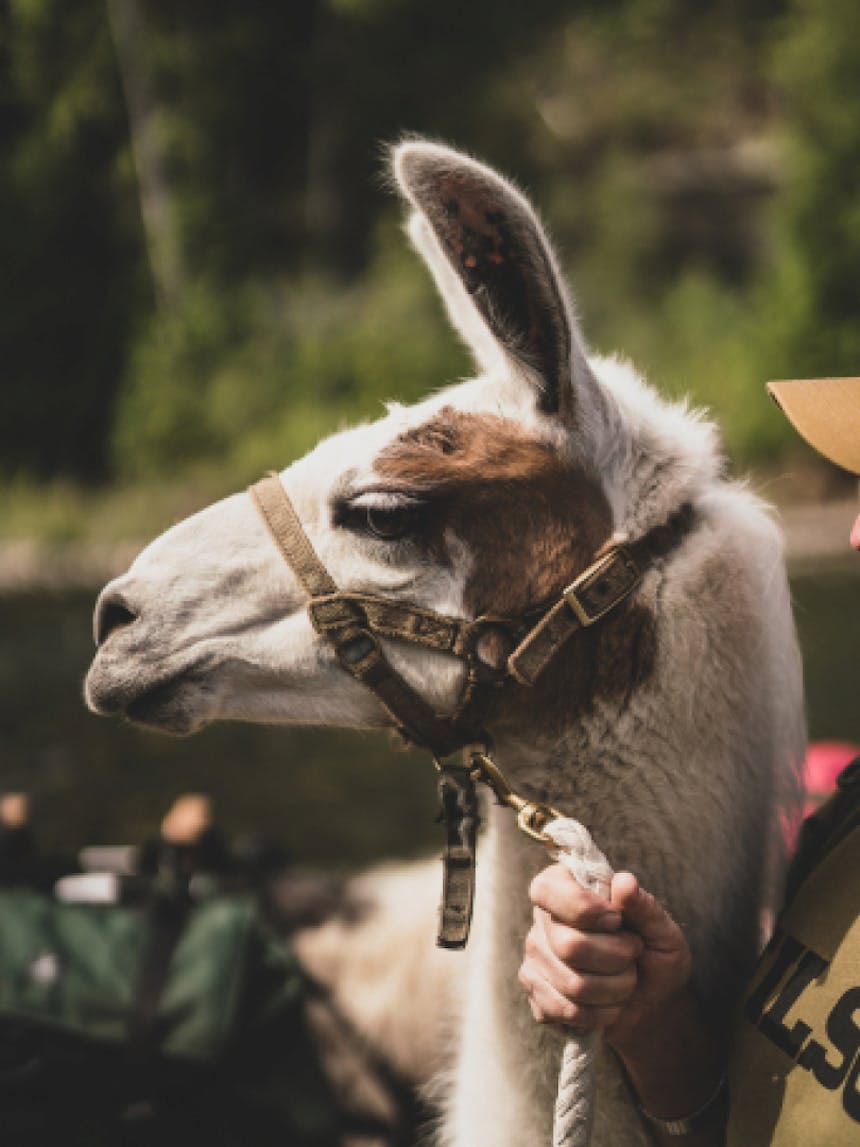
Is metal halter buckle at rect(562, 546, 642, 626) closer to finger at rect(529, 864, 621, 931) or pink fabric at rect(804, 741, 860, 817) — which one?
finger at rect(529, 864, 621, 931)

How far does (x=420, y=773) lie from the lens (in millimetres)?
9266

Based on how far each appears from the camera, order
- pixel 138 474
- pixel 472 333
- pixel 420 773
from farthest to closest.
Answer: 1. pixel 138 474
2. pixel 420 773
3. pixel 472 333

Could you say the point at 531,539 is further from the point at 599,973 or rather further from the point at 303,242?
Result: the point at 303,242

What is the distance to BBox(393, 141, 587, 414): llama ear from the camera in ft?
5.22

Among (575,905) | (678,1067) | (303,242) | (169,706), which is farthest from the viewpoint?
(303,242)

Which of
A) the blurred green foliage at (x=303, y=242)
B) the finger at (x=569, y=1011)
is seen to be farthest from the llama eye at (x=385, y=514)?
the blurred green foliage at (x=303, y=242)

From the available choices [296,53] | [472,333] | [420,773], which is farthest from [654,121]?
[472,333]

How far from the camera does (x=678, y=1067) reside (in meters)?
1.54

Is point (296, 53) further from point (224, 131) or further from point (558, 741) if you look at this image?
point (558, 741)

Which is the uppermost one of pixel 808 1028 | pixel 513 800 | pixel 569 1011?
pixel 513 800

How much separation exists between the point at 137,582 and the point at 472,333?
0.66m

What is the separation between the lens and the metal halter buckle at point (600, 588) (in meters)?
1.62

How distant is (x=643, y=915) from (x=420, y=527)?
0.60 meters

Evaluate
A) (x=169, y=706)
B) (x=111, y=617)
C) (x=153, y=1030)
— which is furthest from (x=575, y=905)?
(x=153, y=1030)
